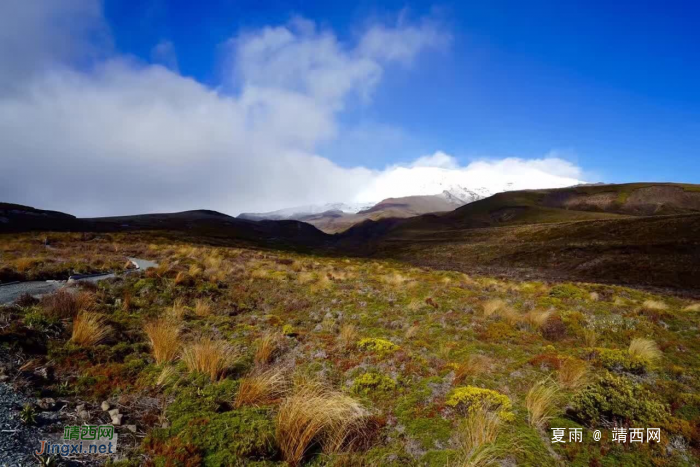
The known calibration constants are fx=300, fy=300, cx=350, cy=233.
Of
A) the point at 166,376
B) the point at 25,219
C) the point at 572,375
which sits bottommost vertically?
the point at 572,375

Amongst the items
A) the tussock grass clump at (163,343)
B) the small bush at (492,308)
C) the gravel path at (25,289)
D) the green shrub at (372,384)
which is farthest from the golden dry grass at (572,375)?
the gravel path at (25,289)

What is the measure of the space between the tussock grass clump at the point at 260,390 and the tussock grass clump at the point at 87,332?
3.88m

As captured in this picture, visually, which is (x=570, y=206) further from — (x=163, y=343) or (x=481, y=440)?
(x=163, y=343)

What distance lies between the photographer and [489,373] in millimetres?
7090

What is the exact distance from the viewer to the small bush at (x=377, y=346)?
26.3 feet

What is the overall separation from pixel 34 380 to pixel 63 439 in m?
1.94

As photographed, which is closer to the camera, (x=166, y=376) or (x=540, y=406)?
(x=540, y=406)

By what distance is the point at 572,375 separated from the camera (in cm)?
673

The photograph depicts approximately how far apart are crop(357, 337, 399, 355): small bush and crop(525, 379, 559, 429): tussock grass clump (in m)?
3.31

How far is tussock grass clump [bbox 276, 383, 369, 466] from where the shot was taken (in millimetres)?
4305

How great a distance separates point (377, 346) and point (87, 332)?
6942mm

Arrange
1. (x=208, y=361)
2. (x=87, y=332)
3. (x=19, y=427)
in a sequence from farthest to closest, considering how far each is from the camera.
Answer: (x=87, y=332)
(x=208, y=361)
(x=19, y=427)

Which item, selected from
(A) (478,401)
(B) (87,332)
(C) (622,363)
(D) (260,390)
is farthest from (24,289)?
(C) (622,363)

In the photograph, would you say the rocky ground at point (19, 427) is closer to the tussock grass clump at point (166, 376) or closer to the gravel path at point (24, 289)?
the tussock grass clump at point (166, 376)
